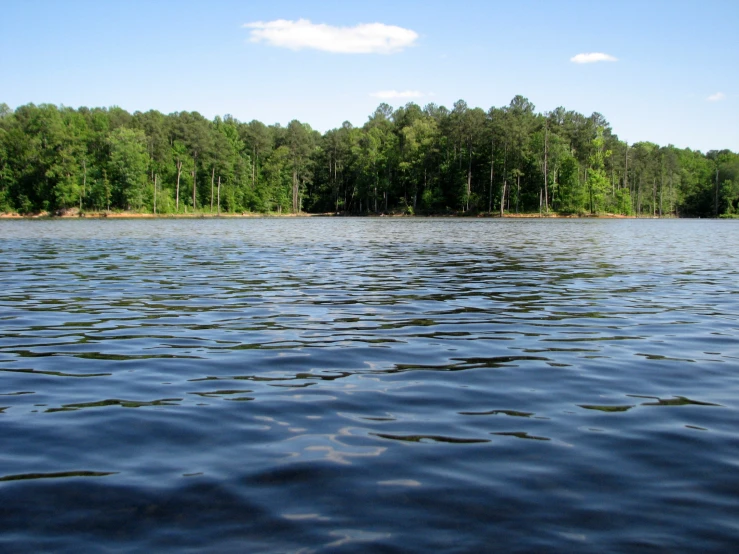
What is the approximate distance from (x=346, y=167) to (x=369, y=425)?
148 meters

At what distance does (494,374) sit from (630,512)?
12.9ft

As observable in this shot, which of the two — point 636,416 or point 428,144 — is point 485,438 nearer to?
point 636,416

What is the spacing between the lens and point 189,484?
195 inches

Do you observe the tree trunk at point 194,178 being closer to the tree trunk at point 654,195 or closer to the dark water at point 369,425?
the tree trunk at point 654,195

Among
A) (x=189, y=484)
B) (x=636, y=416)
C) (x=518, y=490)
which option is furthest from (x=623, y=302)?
(x=189, y=484)

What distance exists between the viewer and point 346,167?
151500 mm

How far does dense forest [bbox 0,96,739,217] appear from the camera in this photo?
11619cm

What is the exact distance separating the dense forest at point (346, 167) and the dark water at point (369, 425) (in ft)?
365

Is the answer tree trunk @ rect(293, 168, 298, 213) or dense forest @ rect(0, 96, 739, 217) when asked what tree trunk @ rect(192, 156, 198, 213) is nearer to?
dense forest @ rect(0, 96, 739, 217)

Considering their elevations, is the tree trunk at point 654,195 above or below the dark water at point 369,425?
above

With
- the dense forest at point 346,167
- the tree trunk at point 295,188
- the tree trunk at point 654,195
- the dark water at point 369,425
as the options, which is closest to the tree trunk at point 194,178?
the dense forest at point 346,167

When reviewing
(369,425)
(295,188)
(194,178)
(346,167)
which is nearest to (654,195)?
(346,167)

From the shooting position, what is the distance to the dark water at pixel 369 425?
4.32 meters

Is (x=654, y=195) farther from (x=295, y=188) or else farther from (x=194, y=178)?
(x=194, y=178)
